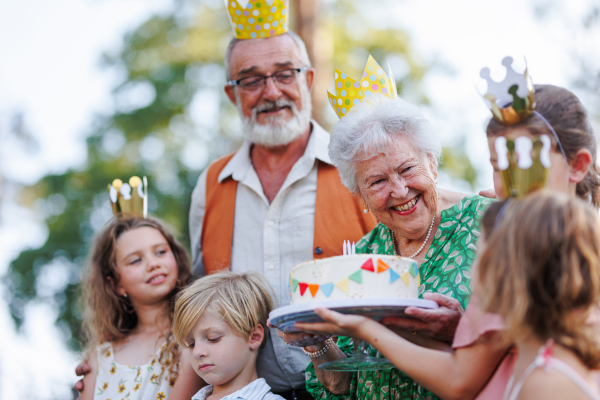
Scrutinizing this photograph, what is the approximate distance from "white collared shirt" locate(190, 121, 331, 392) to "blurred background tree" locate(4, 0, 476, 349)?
25.4 feet

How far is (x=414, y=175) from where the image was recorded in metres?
2.90

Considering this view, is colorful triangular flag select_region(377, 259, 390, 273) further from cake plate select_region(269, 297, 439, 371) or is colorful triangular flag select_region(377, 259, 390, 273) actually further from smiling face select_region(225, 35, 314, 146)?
smiling face select_region(225, 35, 314, 146)

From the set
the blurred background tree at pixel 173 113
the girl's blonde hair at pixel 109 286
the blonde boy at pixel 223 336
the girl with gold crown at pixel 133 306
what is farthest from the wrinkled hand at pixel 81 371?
the blurred background tree at pixel 173 113

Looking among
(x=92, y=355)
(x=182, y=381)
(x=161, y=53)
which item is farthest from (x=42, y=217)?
(x=182, y=381)

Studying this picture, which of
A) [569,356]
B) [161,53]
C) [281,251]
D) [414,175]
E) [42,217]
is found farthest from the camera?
[161,53]

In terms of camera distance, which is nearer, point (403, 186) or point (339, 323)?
point (339, 323)

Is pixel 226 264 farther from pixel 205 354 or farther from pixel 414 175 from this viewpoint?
pixel 414 175

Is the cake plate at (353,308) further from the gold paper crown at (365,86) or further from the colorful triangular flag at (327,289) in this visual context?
the gold paper crown at (365,86)

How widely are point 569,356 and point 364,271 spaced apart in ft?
2.48

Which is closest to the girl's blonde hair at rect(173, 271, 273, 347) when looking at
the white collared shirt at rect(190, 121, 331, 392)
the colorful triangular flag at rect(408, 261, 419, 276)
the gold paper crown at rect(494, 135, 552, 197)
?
the white collared shirt at rect(190, 121, 331, 392)

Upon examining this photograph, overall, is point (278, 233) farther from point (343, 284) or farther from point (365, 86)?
point (343, 284)

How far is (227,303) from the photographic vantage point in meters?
3.37

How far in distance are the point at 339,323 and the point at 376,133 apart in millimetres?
1086

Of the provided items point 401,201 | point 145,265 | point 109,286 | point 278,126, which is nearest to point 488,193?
point 401,201
